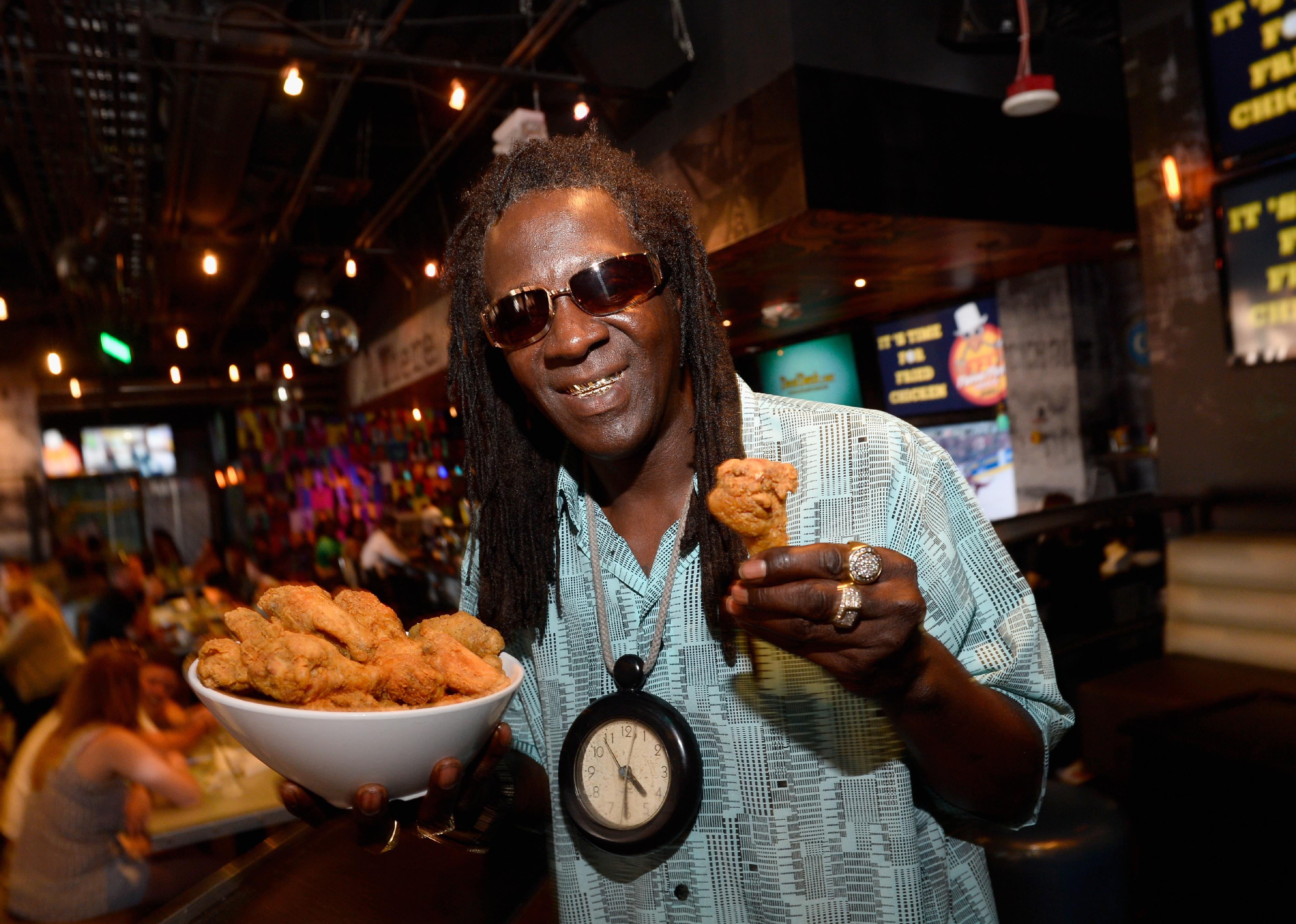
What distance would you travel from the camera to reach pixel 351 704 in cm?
113

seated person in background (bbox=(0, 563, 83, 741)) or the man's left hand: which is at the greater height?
the man's left hand

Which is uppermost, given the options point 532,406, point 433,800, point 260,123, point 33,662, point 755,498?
point 260,123

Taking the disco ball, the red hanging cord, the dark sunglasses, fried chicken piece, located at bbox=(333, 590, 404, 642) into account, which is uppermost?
the red hanging cord

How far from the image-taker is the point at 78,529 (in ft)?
58.6

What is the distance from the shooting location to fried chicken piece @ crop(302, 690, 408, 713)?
1098 millimetres

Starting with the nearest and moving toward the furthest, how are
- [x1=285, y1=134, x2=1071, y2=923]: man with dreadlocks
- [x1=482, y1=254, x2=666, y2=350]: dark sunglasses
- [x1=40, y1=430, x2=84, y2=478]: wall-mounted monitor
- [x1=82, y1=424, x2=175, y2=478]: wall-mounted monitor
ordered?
[x1=285, y1=134, x2=1071, y2=923]: man with dreadlocks < [x1=482, y1=254, x2=666, y2=350]: dark sunglasses < [x1=40, y1=430, x2=84, y2=478]: wall-mounted monitor < [x1=82, y1=424, x2=175, y2=478]: wall-mounted monitor

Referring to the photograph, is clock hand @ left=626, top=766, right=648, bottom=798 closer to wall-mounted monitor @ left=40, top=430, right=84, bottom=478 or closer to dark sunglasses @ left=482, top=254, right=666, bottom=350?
dark sunglasses @ left=482, top=254, right=666, bottom=350

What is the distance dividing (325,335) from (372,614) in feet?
26.4

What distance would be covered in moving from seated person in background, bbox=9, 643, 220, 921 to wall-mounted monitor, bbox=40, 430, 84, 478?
57.5ft

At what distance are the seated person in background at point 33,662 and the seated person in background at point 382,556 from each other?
2885 mm

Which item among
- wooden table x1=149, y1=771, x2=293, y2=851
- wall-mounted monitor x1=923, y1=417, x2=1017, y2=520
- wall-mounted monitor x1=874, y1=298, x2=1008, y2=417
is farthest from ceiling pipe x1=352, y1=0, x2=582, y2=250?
wall-mounted monitor x1=923, y1=417, x2=1017, y2=520

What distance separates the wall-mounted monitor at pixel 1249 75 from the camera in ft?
14.9

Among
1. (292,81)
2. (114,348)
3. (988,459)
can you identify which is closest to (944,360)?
(988,459)

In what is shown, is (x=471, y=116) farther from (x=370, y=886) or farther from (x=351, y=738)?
(x=351, y=738)
